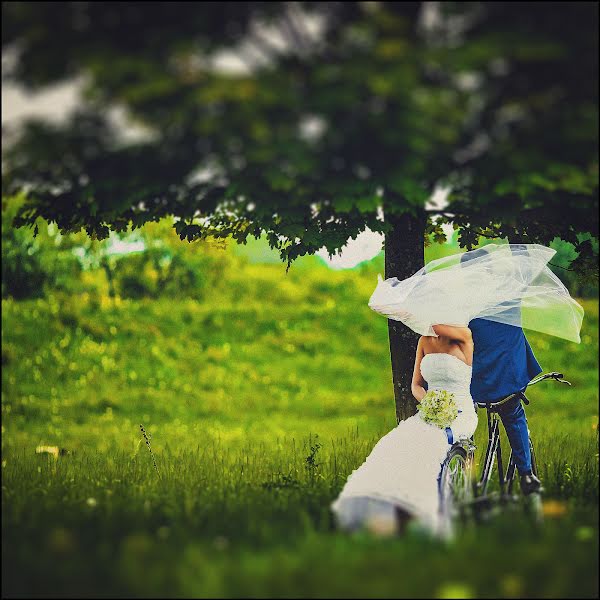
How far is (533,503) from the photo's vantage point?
6.69m

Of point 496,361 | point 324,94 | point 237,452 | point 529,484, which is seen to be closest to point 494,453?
point 529,484

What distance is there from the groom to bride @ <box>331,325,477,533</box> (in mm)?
471

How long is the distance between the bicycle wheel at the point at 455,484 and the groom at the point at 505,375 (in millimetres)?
762

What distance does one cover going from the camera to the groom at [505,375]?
7.47 m

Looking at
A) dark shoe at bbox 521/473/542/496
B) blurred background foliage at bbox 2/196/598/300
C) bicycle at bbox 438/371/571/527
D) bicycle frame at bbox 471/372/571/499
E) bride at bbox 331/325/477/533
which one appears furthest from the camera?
blurred background foliage at bbox 2/196/598/300

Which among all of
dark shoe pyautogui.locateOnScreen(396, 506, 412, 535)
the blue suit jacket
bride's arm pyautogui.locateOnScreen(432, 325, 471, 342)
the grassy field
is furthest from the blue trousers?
dark shoe pyautogui.locateOnScreen(396, 506, 412, 535)

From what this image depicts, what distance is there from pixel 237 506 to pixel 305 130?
3323mm

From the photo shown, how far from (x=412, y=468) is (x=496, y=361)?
1.79 metres

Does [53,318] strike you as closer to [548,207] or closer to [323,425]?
[323,425]

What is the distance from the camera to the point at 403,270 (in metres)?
8.31

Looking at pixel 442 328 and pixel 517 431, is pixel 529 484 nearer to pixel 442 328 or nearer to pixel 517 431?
pixel 517 431

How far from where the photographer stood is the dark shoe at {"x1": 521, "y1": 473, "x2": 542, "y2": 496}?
7426 mm

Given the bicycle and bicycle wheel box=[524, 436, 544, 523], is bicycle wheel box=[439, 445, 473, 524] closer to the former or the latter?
the bicycle

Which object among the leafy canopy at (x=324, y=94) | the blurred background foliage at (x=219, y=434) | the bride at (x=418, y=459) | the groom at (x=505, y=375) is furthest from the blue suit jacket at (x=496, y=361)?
the leafy canopy at (x=324, y=94)
